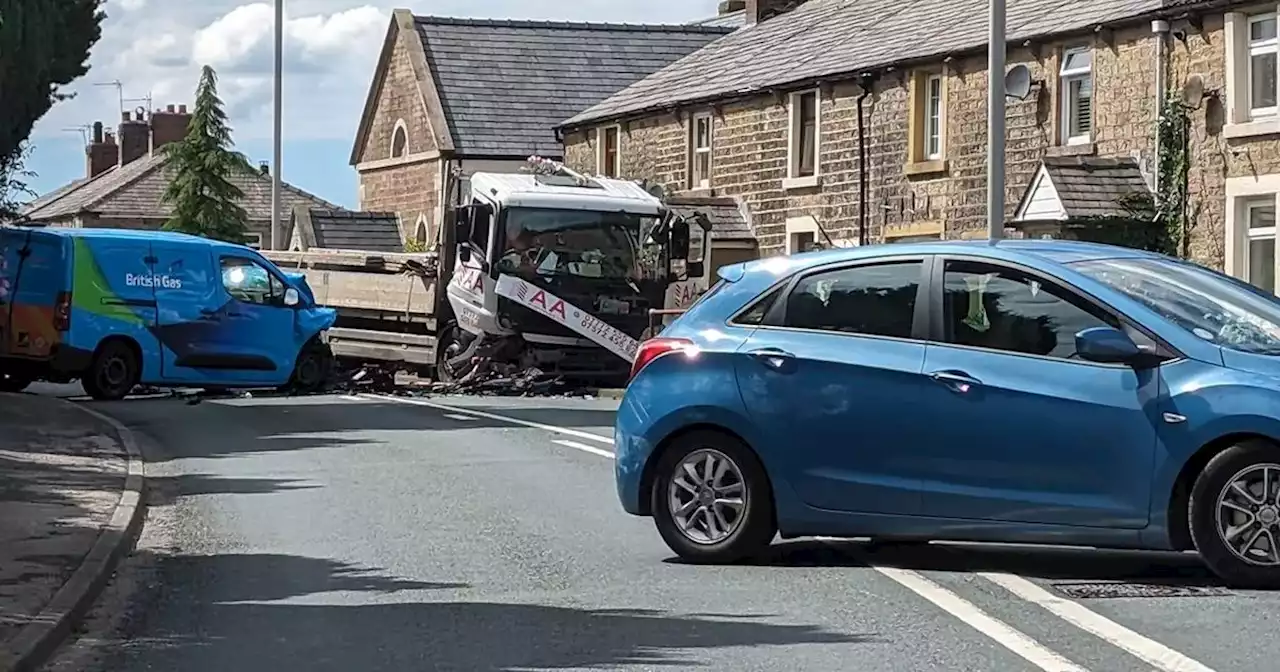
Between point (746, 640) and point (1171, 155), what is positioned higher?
point (1171, 155)

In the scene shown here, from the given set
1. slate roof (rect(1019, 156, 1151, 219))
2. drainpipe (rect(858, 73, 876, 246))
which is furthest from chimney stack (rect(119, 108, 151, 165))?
slate roof (rect(1019, 156, 1151, 219))

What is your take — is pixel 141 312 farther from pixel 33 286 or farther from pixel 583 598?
pixel 583 598

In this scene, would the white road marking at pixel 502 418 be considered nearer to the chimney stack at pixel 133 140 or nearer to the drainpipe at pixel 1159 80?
the drainpipe at pixel 1159 80

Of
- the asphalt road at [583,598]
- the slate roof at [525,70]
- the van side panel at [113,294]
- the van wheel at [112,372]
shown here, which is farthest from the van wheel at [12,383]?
the slate roof at [525,70]

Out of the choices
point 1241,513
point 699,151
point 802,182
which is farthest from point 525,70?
point 1241,513

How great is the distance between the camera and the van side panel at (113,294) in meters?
24.5

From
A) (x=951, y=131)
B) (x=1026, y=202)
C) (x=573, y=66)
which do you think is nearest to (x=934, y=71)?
(x=951, y=131)

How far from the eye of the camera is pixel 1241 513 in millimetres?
9000

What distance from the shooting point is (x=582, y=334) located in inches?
1056

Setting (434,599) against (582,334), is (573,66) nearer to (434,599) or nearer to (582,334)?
(582,334)

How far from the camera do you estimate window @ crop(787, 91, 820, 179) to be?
119 feet

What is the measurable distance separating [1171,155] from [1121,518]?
18.6 m

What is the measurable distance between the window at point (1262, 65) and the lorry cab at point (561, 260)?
736cm

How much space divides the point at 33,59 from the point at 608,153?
27.7 meters
